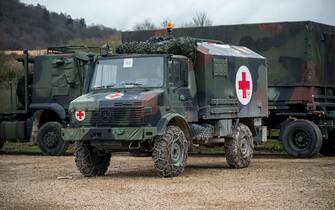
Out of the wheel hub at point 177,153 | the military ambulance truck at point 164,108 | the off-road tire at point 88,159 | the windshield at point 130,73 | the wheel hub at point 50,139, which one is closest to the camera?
the military ambulance truck at point 164,108

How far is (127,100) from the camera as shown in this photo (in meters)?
13.9

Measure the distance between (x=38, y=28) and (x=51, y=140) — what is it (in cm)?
4099

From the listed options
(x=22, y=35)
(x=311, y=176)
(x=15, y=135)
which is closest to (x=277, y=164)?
(x=311, y=176)

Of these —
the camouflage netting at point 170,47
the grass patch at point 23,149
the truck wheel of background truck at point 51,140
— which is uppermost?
the camouflage netting at point 170,47

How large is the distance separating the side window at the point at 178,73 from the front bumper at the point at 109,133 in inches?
56.8

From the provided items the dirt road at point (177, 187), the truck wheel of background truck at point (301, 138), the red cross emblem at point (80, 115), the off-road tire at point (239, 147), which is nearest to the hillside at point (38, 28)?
the truck wheel of background truck at point (301, 138)

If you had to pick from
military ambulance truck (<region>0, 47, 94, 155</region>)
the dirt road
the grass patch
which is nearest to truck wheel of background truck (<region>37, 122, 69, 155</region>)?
military ambulance truck (<region>0, 47, 94, 155</region>)

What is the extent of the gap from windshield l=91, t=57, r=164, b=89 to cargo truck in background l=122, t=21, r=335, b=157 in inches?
253

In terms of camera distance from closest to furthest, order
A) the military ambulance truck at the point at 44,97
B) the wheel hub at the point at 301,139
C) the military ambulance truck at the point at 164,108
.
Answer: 1. the military ambulance truck at the point at 164,108
2. the wheel hub at the point at 301,139
3. the military ambulance truck at the point at 44,97

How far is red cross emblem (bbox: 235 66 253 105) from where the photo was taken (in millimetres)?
16953

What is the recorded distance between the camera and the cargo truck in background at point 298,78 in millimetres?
19875

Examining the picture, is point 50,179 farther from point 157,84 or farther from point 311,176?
point 311,176

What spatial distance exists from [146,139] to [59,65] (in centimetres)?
850

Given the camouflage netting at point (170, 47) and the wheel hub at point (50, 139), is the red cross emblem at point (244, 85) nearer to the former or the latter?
the camouflage netting at point (170, 47)
